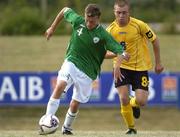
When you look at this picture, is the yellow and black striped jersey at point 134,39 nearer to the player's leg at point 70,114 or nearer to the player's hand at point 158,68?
the player's hand at point 158,68

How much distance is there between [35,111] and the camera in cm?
2514

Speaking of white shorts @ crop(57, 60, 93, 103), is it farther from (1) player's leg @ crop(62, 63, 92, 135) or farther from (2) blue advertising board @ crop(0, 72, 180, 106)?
(2) blue advertising board @ crop(0, 72, 180, 106)

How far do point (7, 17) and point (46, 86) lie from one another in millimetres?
30885

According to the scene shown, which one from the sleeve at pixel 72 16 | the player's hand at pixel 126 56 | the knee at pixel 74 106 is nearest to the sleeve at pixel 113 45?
the player's hand at pixel 126 56

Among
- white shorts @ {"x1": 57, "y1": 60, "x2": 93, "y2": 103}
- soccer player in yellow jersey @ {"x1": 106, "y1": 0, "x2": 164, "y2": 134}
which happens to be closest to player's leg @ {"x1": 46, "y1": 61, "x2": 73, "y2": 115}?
white shorts @ {"x1": 57, "y1": 60, "x2": 93, "y2": 103}

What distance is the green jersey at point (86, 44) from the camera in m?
11.3

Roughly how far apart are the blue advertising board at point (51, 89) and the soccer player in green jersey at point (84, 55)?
35.5 ft

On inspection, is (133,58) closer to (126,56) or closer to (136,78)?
(136,78)

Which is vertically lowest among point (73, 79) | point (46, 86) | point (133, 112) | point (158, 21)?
point (158, 21)

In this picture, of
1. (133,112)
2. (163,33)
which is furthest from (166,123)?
(163,33)

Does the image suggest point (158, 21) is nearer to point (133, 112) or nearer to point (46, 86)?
point (46, 86)

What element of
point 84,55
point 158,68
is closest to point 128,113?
point 158,68

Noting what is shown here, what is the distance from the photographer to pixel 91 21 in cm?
1110

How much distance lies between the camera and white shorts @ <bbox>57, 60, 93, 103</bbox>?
11.1 m
